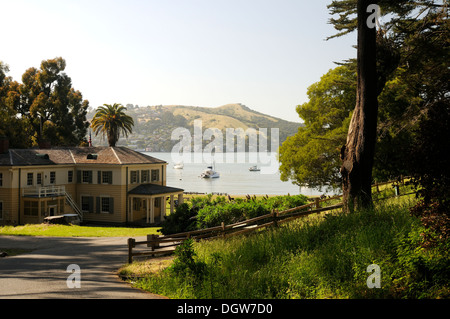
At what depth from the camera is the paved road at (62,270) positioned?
1148cm

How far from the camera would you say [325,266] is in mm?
10273

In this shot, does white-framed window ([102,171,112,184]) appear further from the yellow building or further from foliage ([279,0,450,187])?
foliage ([279,0,450,187])

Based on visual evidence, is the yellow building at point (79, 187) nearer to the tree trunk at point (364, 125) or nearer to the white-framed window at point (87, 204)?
the white-framed window at point (87, 204)

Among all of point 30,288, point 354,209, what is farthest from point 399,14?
point 30,288

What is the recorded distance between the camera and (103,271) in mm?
16062

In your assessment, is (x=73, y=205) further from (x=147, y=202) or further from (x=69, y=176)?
(x=147, y=202)

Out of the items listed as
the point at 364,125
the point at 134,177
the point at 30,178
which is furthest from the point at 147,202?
the point at 364,125

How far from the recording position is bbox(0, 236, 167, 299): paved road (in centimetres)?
1148

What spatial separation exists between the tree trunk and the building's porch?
30.2 meters

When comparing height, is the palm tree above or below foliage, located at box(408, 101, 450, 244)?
above

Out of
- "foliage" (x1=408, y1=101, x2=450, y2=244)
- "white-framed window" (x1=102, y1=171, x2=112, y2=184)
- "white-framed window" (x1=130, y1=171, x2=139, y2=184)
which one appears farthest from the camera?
"white-framed window" (x1=130, y1=171, x2=139, y2=184)

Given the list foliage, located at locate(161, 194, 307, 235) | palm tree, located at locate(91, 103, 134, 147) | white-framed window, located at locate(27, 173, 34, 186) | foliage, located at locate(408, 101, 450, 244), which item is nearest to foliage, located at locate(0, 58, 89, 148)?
palm tree, located at locate(91, 103, 134, 147)

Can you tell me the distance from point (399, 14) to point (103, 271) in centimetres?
1969

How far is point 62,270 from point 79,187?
3283cm
